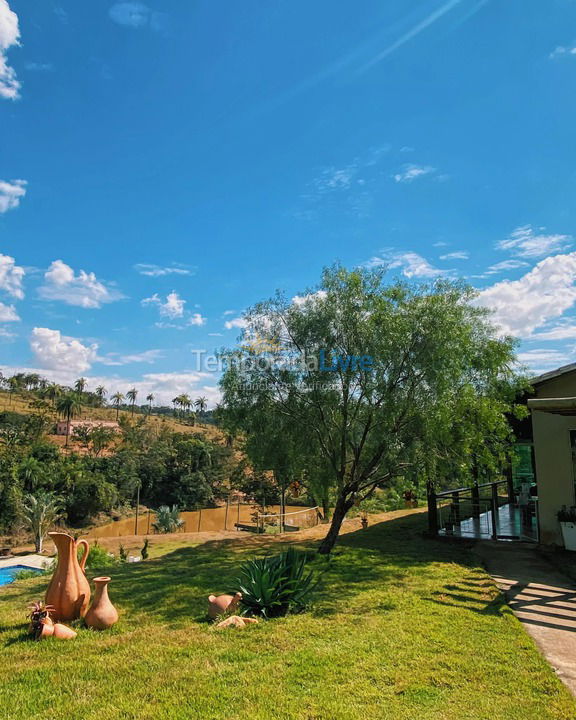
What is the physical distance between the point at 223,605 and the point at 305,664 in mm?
1909

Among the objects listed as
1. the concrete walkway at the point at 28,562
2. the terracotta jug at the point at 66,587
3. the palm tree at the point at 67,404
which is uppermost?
the palm tree at the point at 67,404

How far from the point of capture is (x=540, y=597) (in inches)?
280

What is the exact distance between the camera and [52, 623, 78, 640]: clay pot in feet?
17.8

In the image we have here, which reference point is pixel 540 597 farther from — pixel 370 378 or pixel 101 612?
pixel 101 612

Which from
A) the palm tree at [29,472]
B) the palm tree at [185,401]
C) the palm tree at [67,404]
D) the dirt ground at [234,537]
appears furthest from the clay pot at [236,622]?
the palm tree at [185,401]

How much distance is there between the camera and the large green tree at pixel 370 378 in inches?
390

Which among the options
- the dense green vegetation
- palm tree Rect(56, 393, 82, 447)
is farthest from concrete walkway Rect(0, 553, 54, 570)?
palm tree Rect(56, 393, 82, 447)

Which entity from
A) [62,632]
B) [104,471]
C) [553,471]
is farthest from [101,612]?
[104,471]

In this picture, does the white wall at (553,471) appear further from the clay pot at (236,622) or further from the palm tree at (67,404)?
the palm tree at (67,404)

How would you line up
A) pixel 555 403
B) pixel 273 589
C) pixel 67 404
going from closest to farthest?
1. pixel 273 589
2. pixel 555 403
3. pixel 67 404

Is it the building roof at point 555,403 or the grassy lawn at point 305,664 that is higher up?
the building roof at point 555,403

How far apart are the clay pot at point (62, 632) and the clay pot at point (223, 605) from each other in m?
1.67

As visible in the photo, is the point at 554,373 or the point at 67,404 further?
the point at 67,404

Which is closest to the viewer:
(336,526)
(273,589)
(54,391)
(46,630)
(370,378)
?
(46,630)
